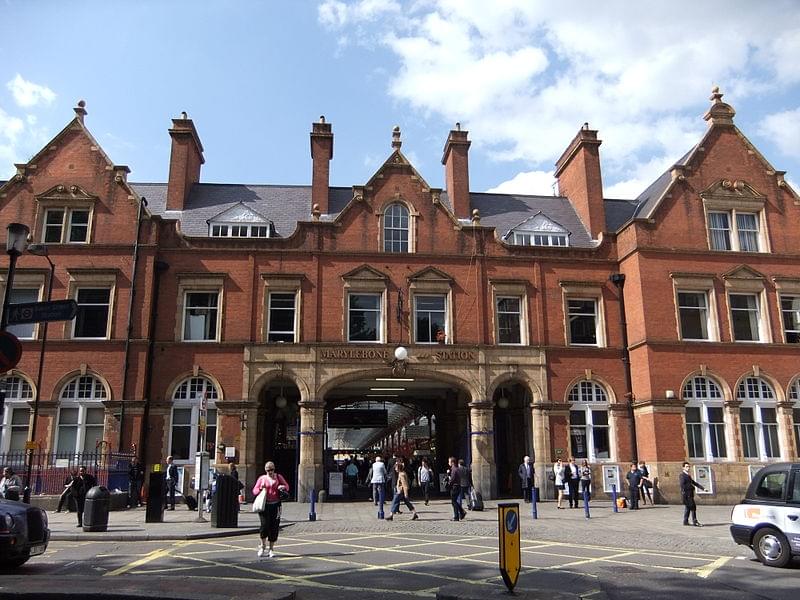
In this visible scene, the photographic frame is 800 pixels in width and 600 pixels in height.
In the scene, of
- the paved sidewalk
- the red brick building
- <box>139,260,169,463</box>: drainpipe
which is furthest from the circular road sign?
<box>139,260,169,463</box>: drainpipe

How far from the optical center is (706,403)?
27.0 metres

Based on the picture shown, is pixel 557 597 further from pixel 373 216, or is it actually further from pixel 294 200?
pixel 294 200

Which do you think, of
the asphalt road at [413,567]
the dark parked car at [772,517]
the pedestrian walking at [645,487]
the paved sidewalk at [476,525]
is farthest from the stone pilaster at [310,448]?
the dark parked car at [772,517]

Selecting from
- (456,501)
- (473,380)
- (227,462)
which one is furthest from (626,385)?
(227,462)

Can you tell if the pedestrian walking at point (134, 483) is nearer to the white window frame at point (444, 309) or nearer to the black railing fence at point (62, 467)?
the black railing fence at point (62, 467)

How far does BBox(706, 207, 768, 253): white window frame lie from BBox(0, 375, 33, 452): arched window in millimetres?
27714

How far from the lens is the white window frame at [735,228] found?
2894 cm

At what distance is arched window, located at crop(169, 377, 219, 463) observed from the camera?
1025 inches

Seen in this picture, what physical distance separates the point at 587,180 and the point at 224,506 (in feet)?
71.7

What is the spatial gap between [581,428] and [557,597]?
20.5 metres

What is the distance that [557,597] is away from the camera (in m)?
8.01

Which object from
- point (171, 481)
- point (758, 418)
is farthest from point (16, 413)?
point (758, 418)

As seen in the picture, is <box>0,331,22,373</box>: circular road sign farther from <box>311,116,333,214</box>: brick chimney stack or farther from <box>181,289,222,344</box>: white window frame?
<box>311,116,333,214</box>: brick chimney stack

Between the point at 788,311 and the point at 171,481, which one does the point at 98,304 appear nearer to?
the point at 171,481
